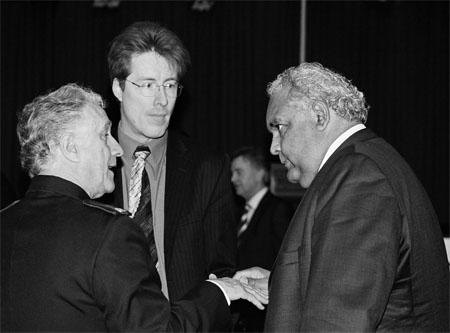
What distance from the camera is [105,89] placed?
8055mm

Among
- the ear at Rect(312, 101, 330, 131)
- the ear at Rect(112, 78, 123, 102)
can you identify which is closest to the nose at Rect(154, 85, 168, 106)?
the ear at Rect(112, 78, 123, 102)

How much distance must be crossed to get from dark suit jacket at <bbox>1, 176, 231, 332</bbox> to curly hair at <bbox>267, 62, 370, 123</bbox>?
0.64m

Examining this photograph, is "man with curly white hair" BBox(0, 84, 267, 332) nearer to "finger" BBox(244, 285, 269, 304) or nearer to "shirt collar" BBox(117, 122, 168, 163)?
"finger" BBox(244, 285, 269, 304)

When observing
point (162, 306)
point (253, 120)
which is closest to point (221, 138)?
point (253, 120)

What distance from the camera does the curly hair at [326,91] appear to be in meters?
1.99

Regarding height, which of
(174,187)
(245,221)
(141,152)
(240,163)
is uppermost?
(141,152)

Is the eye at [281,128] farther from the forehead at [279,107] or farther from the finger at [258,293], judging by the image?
the finger at [258,293]

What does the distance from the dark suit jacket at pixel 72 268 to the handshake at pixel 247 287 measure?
420mm

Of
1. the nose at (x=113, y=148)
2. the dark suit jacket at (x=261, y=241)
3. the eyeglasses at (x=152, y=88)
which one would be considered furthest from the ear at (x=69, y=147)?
the dark suit jacket at (x=261, y=241)

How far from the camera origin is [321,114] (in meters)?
2.00

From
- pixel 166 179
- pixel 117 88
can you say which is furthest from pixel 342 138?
pixel 117 88

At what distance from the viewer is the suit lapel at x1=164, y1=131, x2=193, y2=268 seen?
2508 mm

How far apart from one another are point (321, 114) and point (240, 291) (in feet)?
2.17

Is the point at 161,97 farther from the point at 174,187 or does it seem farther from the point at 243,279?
the point at 243,279
